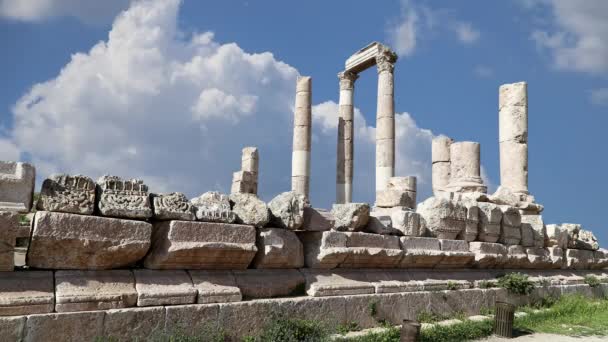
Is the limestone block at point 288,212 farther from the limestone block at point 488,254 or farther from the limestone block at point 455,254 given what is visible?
the limestone block at point 488,254

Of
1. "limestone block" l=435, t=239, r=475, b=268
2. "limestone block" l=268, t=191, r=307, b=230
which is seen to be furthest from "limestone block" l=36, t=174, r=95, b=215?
"limestone block" l=435, t=239, r=475, b=268

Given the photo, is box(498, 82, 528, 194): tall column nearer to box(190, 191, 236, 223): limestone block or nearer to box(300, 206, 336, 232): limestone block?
box(300, 206, 336, 232): limestone block

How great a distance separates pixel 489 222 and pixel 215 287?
20.9 ft

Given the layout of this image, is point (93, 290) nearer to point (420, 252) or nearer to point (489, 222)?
point (420, 252)

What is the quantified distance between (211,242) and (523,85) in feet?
39.8

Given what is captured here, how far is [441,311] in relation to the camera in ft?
26.3

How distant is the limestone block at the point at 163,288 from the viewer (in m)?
→ 5.08

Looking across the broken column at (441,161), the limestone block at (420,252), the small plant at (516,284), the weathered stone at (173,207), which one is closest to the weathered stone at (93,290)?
the weathered stone at (173,207)

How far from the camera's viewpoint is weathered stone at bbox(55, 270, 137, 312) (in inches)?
183

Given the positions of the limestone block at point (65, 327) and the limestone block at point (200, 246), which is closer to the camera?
the limestone block at point (65, 327)

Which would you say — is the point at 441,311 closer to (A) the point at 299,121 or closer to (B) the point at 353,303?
(B) the point at 353,303

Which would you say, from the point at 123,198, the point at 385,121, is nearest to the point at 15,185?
the point at 123,198

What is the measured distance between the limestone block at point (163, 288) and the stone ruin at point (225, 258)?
1cm

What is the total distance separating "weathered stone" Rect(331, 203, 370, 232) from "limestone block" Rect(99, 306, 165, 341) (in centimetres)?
294
